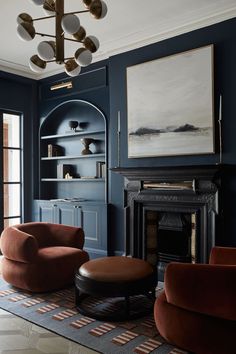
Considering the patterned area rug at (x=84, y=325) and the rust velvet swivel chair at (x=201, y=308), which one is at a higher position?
the rust velvet swivel chair at (x=201, y=308)

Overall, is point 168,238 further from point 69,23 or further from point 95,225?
point 69,23

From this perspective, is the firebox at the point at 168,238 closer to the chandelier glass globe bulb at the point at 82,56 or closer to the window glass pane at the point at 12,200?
the chandelier glass globe bulb at the point at 82,56

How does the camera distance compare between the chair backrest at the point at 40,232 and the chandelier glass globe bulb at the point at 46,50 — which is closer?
the chandelier glass globe bulb at the point at 46,50

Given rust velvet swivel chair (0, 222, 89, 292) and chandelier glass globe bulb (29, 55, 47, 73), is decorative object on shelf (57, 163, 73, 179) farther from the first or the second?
chandelier glass globe bulb (29, 55, 47, 73)

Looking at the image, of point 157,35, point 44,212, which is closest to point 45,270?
point 44,212

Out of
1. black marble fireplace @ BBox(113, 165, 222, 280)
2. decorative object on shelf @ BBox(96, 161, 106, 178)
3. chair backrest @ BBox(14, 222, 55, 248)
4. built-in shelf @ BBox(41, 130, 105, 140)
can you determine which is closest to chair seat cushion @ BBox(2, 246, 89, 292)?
chair backrest @ BBox(14, 222, 55, 248)

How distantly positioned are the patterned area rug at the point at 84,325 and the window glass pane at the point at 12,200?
7.20 ft

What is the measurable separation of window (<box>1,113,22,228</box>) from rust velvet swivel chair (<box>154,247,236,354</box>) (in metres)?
3.85

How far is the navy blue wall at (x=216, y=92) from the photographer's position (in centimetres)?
357

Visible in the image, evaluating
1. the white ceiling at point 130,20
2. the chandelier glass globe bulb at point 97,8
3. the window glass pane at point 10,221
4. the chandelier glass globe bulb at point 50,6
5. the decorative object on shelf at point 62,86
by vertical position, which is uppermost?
the white ceiling at point 130,20

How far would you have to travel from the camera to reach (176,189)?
3.82 meters

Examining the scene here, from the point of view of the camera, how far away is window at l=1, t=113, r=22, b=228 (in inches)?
217

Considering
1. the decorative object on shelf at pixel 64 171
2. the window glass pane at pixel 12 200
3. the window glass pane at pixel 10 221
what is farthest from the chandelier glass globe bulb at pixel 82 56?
the window glass pane at pixel 10 221

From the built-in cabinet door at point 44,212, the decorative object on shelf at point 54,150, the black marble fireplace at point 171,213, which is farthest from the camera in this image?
the decorative object on shelf at point 54,150
